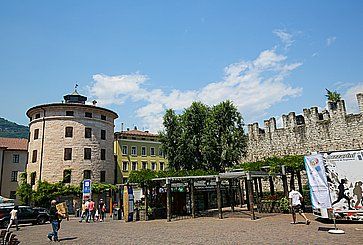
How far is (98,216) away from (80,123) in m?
18.2

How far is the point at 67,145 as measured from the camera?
129 ft

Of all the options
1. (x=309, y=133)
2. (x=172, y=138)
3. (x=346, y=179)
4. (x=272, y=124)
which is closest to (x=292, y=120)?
(x=309, y=133)

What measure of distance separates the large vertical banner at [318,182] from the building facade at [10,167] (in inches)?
1774

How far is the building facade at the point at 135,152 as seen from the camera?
167 ft

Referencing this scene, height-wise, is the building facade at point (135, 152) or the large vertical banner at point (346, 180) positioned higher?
the building facade at point (135, 152)

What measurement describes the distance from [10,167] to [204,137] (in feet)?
106

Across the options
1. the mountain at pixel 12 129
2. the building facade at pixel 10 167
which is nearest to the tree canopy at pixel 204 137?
the building facade at pixel 10 167

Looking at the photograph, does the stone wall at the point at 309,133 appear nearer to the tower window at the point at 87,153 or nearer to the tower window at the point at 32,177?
the tower window at the point at 87,153

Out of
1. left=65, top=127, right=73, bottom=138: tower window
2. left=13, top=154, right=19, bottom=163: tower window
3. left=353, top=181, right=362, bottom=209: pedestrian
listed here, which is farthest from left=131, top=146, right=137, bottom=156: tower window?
left=353, top=181, right=362, bottom=209: pedestrian

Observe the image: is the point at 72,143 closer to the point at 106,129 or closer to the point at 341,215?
the point at 106,129

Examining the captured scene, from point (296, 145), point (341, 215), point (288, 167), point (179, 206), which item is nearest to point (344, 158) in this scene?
point (341, 215)

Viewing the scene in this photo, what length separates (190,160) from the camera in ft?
104

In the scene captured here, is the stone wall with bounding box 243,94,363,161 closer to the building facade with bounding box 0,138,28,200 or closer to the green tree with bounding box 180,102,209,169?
the green tree with bounding box 180,102,209,169

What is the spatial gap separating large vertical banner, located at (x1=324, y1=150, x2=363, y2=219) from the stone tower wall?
31.8 meters
